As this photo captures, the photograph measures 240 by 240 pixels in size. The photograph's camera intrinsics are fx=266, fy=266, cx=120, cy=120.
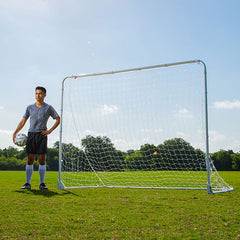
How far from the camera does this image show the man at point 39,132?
6.24 m

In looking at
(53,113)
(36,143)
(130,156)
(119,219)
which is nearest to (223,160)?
(130,156)

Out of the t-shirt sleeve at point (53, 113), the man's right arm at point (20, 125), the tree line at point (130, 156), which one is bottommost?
the tree line at point (130, 156)

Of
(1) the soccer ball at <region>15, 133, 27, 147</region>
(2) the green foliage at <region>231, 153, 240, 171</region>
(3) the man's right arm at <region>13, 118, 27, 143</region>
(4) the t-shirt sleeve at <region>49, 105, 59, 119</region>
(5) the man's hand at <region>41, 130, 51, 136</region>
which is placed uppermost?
(4) the t-shirt sleeve at <region>49, 105, 59, 119</region>

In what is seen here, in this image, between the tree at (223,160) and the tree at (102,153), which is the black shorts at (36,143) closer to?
the tree at (102,153)

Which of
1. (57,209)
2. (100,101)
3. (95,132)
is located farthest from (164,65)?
(57,209)

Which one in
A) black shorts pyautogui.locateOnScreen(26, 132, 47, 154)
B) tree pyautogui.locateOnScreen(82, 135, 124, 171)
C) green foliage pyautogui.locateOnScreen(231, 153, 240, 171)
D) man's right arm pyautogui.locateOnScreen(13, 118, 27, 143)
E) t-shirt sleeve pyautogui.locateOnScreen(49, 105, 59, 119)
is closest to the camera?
black shorts pyautogui.locateOnScreen(26, 132, 47, 154)

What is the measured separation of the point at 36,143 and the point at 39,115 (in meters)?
0.67

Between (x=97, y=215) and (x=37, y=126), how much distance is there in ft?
11.4

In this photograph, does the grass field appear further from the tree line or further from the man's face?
the tree line

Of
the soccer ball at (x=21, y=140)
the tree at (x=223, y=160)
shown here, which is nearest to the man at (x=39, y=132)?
the soccer ball at (x=21, y=140)

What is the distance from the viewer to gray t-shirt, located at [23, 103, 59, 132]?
6332mm

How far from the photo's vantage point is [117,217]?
132 inches

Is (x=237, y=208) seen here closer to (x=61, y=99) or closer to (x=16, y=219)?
(x=16, y=219)

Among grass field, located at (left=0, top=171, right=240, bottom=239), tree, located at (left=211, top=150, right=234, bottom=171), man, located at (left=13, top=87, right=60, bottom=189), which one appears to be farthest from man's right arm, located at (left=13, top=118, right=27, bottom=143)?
tree, located at (left=211, top=150, right=234, bottom=171)
